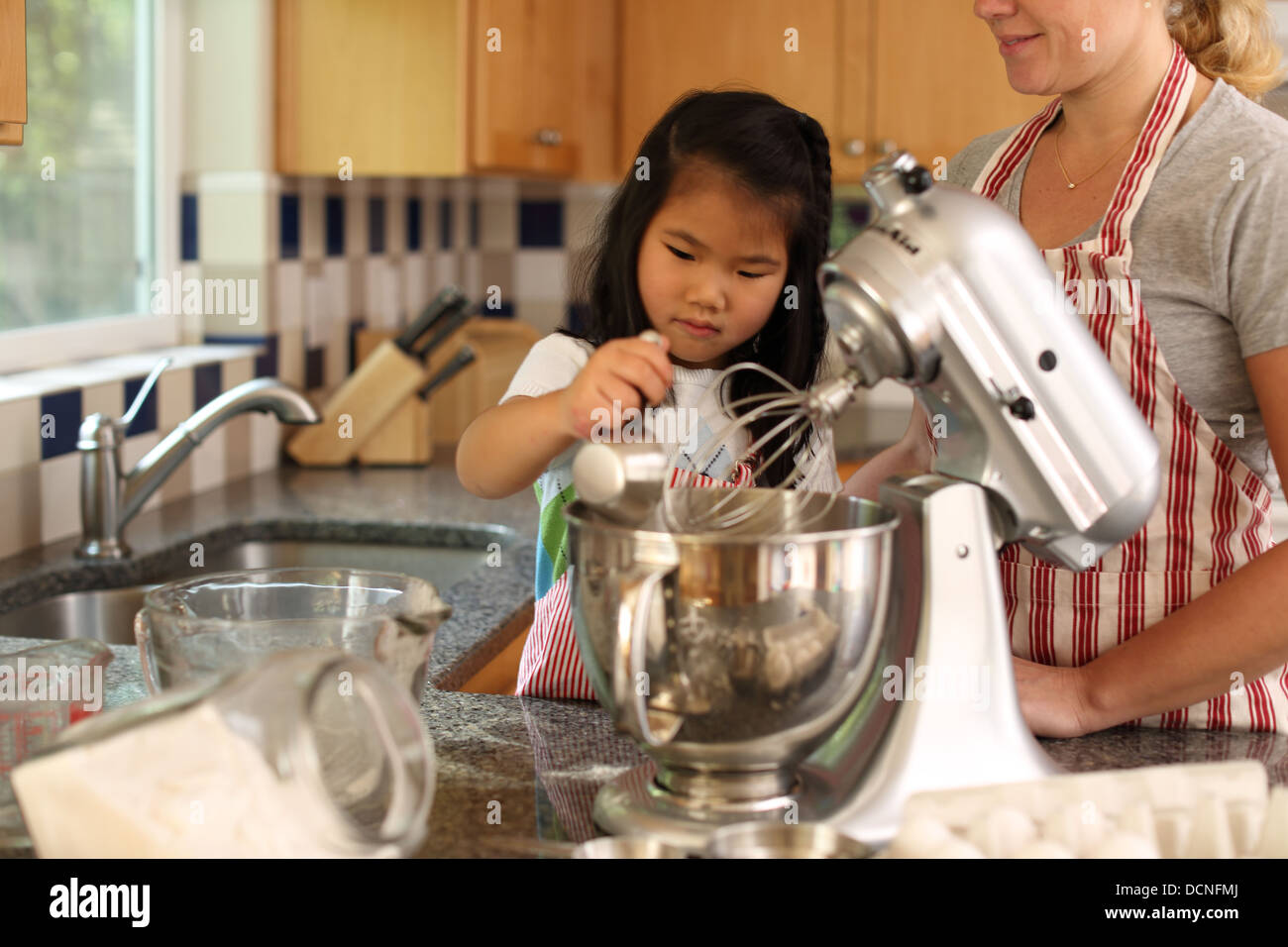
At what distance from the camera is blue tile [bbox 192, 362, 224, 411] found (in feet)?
6.75

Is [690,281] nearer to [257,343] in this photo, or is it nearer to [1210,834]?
[1210,834]

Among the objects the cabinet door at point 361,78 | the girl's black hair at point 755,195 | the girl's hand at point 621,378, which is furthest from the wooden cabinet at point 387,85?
the girl's hand at point 621,378

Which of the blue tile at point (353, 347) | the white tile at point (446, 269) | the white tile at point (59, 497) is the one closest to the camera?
the white tile at point (59, 497)

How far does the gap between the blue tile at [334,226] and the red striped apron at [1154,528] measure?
5.63ft

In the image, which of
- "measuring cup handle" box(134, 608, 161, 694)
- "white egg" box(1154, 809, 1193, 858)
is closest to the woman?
"white egg" box(1154, 809, 1193, 858)

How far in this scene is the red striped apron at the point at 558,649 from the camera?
1.07m

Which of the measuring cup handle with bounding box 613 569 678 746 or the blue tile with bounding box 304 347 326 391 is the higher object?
the blue tile with bounding box 304 347 326 391

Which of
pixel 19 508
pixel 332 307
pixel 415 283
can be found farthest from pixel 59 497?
pixel 415 283

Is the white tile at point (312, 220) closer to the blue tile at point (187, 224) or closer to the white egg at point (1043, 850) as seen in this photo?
the blue tile at point (187, 224)

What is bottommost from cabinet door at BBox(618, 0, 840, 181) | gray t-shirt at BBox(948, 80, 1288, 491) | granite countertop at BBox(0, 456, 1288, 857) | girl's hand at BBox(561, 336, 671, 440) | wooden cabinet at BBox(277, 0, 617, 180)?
granite countertop at BBox(0, 456, 1288, 857)

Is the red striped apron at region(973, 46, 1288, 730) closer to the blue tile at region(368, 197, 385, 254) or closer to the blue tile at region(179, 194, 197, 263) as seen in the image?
the blue tile at region(179, 194, 197, 263)

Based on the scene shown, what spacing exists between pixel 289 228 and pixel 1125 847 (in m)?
1.98

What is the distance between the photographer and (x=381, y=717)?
642mm

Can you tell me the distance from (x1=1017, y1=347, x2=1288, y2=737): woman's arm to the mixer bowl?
0.86 ft
